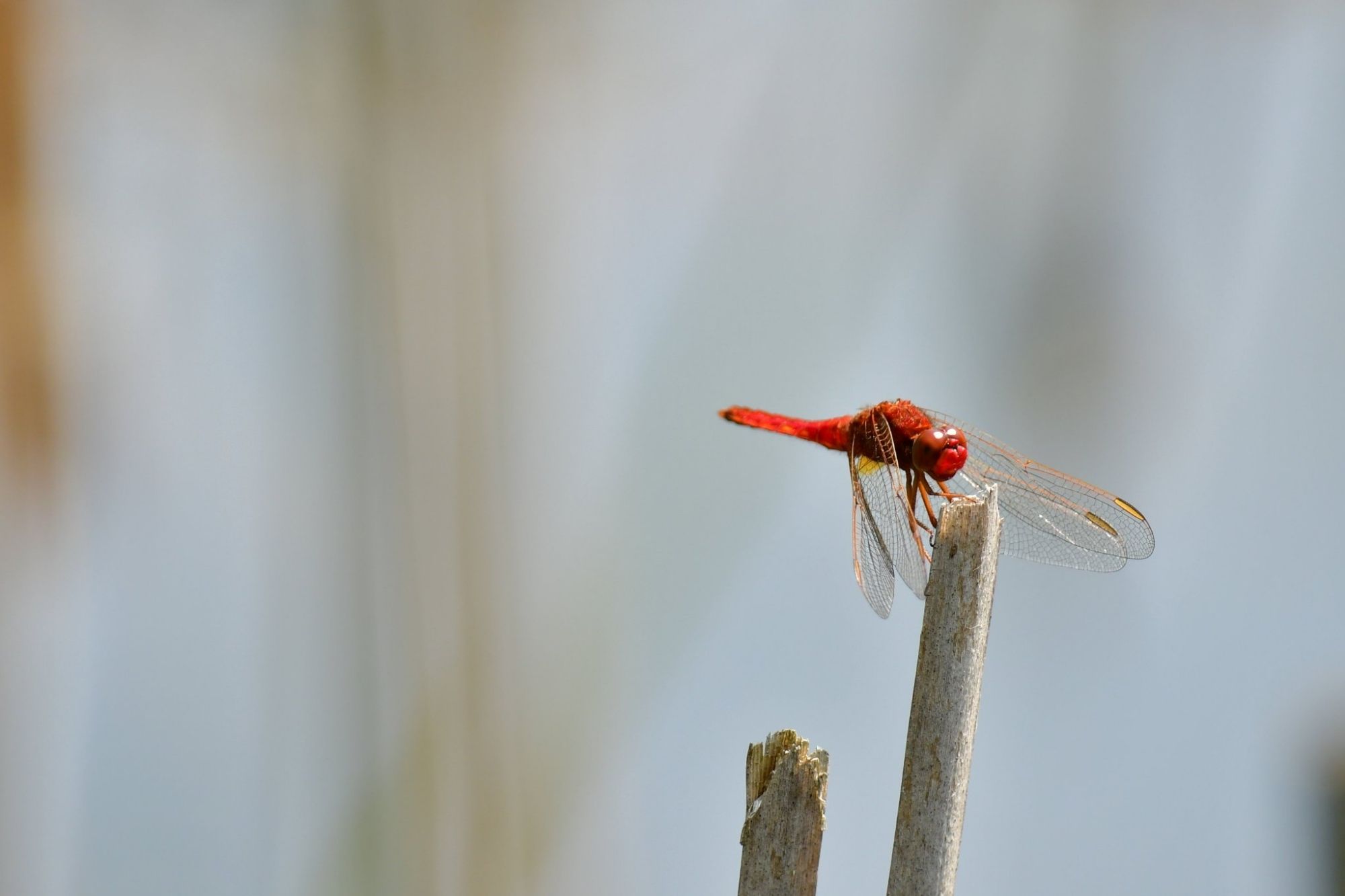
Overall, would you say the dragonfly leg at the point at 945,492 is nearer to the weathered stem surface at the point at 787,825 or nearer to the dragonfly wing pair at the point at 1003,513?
the dragonfly wing pair at the point at 1003,513

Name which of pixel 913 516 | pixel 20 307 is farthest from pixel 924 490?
pixel 20 307

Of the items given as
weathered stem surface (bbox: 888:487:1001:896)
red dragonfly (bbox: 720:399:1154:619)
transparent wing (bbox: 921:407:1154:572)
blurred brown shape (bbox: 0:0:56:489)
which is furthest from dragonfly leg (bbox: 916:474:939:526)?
blurred brown shape (bbox: 0:0:56:489)

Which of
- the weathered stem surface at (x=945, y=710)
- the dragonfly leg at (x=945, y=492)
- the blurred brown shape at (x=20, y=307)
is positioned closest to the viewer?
the weathered stem surface at (x=945, y=710)

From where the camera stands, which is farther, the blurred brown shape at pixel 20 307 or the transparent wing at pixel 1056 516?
the blurred brown shape at pixel 20 307

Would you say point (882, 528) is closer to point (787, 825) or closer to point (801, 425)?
point (801, 425)

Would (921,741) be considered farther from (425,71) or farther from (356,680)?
(425,71)

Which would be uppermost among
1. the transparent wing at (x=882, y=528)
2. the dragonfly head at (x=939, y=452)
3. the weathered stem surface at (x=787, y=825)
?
the dragonfly head at (x=939, y=452)

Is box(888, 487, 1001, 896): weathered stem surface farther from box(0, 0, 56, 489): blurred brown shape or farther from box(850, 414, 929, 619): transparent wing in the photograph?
box(0, 0, 56, 489): blurred brown shape

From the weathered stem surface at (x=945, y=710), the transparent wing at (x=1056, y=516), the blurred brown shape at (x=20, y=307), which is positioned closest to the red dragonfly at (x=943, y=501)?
the transparent wing at (x=1056, y=516)
